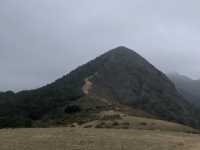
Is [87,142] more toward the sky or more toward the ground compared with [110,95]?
more toward the ground

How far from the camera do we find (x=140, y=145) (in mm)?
24766

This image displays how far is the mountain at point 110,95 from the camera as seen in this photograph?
6681cm

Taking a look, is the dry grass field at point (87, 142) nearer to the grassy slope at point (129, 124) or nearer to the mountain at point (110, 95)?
the grassy slope at point (129, 124)

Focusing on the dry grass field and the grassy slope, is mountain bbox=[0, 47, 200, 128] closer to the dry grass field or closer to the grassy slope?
the grassy slope

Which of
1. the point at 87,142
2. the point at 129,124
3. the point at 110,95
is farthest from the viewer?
the point at 110,95

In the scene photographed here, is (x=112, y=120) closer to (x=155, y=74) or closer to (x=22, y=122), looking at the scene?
(x=22, y=122)

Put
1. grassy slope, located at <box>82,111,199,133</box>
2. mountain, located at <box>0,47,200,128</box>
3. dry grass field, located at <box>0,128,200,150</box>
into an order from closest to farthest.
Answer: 1. dry grass field, located at <box>0,128,200,150</box>
2. grassy slope, located at <box>82,111,199,133</box>
3. mountain, located at <box>0,47,200,128</box>

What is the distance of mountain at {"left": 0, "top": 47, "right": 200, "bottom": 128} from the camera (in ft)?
219

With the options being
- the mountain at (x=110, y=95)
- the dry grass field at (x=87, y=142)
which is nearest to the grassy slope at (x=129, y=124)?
the dry grass field at (x=87, y=142)

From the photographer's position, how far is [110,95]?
7812 centimetres

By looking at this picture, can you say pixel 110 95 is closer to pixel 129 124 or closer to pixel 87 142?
pixel 129 124

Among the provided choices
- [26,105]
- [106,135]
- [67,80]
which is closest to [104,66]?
[67,80]

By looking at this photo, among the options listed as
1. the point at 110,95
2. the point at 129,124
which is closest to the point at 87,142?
the point at 129,124

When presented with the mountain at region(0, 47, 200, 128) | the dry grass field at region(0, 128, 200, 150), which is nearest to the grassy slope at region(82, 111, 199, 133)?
the dry grass field at region(0, 128, 200, 150)
